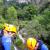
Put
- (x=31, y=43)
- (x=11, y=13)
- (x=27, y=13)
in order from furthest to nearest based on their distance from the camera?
(x=27, y=13)
(x=11, y=13)
(x=31, y=43)

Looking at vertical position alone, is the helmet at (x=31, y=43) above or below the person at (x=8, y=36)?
below

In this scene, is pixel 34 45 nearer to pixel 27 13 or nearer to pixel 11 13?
pixel 11 13

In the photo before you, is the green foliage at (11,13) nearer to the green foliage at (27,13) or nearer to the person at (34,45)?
the green foliage at (27,13)

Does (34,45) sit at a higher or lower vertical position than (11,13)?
lower

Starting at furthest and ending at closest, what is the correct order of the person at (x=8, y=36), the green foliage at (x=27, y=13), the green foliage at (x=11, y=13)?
1. the green foliage at (x=27, y=13)
2. the green foliage at (x=11, y=13)
3. the person at (x=8, y=36)

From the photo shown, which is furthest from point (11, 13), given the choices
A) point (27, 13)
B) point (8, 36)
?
point (8, 36)

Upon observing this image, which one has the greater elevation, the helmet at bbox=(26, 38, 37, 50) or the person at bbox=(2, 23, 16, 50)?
the person at bbox=(2, 23, 16, 50)

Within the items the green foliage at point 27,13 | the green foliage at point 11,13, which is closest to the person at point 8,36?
the green foliage at point 11,13

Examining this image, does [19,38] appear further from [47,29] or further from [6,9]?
[6,9]

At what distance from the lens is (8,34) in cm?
261

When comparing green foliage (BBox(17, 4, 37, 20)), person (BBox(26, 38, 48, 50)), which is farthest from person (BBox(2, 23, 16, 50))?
green foliage (BBox(17, 4, 37, 20))

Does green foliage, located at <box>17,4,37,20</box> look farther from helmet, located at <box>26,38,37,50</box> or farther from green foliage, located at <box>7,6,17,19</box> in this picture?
helmet, located at <box>26,38,37,50</box>

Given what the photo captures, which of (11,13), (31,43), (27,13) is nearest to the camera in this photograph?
(31,43)

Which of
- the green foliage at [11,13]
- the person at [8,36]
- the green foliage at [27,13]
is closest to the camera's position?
the person at [8,36]
